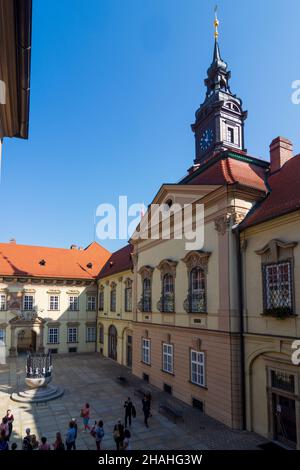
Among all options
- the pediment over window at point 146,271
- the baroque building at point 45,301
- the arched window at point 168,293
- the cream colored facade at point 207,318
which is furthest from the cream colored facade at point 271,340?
the baroque building at point 45,301

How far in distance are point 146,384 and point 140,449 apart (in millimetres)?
9941

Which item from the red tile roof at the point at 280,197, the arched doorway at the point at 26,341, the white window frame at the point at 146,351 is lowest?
the arched doorway at the point at 26,341

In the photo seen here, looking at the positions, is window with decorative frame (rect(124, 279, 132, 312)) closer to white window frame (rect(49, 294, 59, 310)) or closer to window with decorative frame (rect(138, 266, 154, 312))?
window with decorative frame (rect(138, 266, 154, 312))

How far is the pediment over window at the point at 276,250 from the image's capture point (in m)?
13.9

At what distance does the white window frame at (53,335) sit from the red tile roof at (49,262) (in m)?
5.79

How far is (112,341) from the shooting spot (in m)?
35.1

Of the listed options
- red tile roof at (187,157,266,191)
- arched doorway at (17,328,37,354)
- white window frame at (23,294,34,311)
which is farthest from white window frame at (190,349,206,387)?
arched doorway at (17,328,37,354)

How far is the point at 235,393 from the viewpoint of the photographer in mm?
15445

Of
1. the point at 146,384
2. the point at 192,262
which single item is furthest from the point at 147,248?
the point at 146,384

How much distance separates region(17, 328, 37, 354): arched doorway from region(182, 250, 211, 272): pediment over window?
25290mm

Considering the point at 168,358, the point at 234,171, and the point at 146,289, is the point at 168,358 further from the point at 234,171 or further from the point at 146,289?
the point at 234,171

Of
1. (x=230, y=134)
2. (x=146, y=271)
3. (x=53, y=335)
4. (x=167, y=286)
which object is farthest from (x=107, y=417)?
(x=53, y=335)

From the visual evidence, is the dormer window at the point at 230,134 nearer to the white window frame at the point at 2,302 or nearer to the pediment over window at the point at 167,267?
the pediment over window at the point at 167,267
